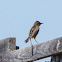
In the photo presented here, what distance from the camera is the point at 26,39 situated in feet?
19.1

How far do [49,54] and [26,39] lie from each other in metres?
2.21

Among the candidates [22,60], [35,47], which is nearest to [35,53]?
[35,47]

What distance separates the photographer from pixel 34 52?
4.06 m

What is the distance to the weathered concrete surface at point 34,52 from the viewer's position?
361 centimetres

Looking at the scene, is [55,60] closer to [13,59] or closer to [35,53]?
[35,53]

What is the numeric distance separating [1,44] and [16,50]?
1.25 ft

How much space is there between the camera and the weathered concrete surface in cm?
361

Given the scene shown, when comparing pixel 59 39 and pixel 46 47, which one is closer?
pixel 59 39

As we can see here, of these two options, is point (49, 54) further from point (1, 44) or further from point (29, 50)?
point (1, 44)

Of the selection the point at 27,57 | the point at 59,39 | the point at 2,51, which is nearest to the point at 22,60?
the point at 27,57

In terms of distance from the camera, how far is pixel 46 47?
12.5ft

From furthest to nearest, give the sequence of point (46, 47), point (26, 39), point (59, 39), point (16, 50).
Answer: point (26, 39), point (16, 50), point (46, 47), point (59, 39)

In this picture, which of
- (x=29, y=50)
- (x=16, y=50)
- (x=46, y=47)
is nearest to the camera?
(x=46, y=47)

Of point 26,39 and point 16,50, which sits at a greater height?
point 26,39
